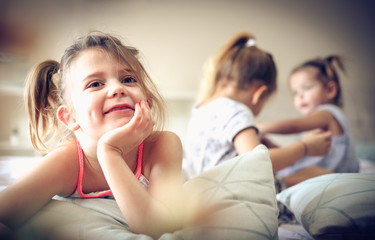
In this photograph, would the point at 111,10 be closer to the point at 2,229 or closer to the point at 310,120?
the point at 310,120

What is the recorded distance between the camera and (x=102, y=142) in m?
0.53

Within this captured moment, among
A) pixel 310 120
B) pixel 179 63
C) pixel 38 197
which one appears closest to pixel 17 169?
Result: pixel 38 197

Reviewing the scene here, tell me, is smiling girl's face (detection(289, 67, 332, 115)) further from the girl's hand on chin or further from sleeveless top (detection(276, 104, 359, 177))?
the girl's hand on chin

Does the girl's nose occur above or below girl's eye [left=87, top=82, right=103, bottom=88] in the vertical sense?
below

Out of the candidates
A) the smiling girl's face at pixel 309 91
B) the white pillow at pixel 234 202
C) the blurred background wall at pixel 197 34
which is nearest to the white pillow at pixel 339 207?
the white pillow at pixel 234 202

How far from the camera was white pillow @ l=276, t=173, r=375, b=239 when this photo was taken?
52 cm

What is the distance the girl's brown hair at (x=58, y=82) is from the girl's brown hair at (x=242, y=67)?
49 cm

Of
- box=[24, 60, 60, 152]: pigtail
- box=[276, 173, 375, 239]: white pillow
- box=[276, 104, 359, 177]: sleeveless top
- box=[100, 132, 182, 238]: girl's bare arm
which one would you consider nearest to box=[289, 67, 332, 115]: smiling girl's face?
box=[276, 104, 359, 177]: sleeveless top

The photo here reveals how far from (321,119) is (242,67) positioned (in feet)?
1.72

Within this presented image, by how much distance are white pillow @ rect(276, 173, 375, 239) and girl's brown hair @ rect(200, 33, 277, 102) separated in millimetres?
546

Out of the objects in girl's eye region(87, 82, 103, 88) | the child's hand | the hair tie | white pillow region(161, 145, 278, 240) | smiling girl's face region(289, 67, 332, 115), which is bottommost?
the child's hand

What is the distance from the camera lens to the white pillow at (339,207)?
521 mm

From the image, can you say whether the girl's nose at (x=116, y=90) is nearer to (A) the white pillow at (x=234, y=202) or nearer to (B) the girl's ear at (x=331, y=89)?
(A) the white pillow at (x=234, y=202)

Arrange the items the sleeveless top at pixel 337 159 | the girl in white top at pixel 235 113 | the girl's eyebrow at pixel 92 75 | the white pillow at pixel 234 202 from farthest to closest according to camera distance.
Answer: the sleeveless top at pixel 337 159, the girl in white top at pixel 235 113, the girl's eyebrow at pixel 92 75, the white pillow at pixel 234 202
